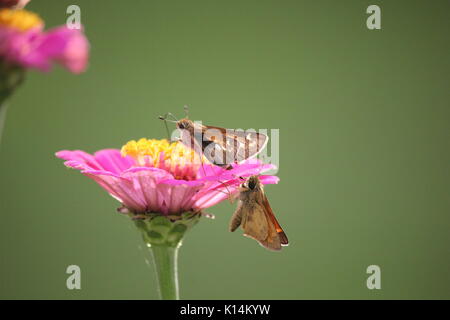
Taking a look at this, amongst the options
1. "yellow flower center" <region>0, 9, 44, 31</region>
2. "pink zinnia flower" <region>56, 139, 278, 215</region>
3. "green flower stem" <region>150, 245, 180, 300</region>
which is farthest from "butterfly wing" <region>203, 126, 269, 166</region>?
"yellow flower center" <region>0, 9, 44, 31</region>

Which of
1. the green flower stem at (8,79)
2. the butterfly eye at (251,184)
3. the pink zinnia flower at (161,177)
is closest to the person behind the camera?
the green flower stem at (8,79)

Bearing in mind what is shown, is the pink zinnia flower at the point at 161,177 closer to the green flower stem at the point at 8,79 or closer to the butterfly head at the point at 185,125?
the butterfly head at the point at 185,125

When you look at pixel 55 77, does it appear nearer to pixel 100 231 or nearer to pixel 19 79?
pixel 100 231

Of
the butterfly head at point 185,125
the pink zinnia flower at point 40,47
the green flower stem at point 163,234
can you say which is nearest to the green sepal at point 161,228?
the green flower stem at point 163,234

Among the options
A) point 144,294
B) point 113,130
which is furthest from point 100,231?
point 113,130

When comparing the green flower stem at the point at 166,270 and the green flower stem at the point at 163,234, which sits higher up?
the green flower stem at the point at 163,234

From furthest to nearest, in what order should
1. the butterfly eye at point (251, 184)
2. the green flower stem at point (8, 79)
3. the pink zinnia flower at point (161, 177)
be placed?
the butterfly eye at point (251, 184) → the pink zinnia flower at point (161, 177) → the green flower stem at point (8, 79)
